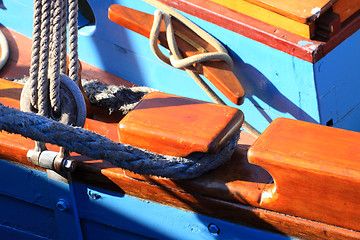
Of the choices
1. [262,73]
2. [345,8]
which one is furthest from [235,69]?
[345,8]

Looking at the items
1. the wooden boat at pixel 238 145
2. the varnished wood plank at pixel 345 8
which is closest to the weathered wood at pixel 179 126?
the wooden boat at pixel 238 145

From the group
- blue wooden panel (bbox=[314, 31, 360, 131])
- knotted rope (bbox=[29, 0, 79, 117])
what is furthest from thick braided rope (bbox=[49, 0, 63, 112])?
blue wooden panel (bbox=[314, 31, 360, 131])

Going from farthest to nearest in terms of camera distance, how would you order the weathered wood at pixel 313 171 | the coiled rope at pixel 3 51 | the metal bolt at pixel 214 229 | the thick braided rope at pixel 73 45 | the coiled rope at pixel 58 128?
the coiled rope at pixel 3 51 < the thick braided rope at pixel 73 45 < the metal bolt at pixel 214 229 < the coiled rope at pixel 58 128 < the weathered wood at pixel 313 171

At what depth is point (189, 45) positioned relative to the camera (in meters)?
2.12

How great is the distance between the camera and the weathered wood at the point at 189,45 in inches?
78.4

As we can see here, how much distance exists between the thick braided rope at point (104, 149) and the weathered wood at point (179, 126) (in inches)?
1.6

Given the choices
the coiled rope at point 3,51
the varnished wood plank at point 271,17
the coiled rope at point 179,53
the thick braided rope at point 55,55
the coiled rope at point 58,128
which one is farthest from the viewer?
the coiled rope at point 3,51

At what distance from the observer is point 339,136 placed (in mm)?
1389

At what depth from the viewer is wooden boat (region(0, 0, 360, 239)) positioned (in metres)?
1.34

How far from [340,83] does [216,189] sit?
0.81 metres

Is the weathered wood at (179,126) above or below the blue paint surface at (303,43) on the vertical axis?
below

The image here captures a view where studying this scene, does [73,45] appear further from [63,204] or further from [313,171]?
[313,171]

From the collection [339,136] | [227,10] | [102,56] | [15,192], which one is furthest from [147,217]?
[102,56]

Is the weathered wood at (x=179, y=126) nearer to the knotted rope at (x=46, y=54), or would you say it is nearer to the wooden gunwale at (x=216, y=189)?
the wooden gunwale at (x=216, y=189)
